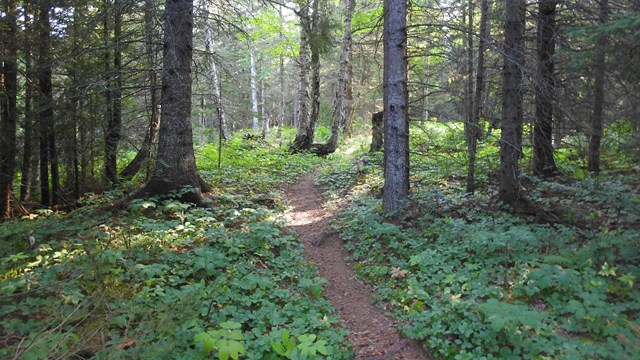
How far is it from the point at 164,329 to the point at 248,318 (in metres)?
1.17

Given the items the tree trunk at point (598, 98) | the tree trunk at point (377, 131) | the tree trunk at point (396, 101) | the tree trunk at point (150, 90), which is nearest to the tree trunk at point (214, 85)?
the tree trunk at point (150, 90)

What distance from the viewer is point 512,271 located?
5.13 m

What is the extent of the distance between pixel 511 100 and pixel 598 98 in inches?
97.2

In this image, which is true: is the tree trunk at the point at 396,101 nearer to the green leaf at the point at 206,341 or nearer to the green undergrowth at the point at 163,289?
the green undergrowth at the point at 163,289

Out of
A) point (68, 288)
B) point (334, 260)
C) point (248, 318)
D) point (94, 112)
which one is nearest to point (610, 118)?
point (334, 260)

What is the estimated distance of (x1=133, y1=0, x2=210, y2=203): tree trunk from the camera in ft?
27.4

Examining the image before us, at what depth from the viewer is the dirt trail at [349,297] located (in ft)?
14.4

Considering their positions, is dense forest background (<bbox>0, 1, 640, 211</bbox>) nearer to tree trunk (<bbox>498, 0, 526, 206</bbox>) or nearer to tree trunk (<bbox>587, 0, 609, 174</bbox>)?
tree trunk (<bbox>587, 0, 609, 174</bbox>)

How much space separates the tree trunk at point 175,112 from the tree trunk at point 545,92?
7049 millimetres

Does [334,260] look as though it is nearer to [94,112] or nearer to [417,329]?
[417,329]

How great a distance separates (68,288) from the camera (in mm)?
4410

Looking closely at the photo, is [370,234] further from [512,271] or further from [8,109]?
[8,109]

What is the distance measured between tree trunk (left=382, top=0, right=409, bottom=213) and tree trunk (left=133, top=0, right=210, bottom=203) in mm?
4299

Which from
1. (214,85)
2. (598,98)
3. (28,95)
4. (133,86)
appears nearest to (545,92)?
(598,98)
